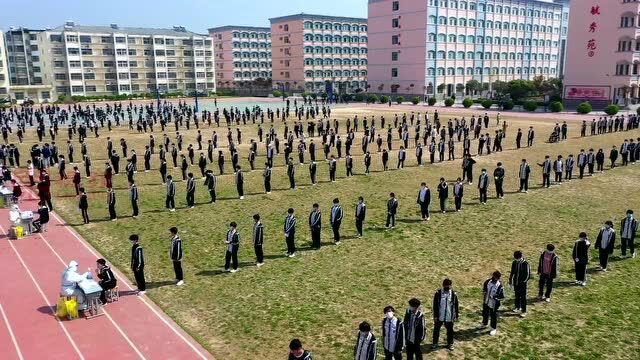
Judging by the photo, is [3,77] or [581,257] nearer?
[581,257]

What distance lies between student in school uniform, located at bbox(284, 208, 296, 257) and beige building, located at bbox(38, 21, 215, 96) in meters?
86.4

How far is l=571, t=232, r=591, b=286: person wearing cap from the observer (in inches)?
461

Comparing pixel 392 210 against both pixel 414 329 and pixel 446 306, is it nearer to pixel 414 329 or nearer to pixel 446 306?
pixel 446 306

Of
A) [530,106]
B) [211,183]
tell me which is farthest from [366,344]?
[530,106]

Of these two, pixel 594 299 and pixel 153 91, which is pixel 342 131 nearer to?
pixel 594 299

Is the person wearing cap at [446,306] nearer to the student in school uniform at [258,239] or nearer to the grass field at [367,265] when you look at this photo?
the grass field at [367,265]

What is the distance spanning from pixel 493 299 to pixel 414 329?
2.06m

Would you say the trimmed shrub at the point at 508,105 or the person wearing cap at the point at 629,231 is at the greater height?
the trimmed shrub at the point at 508,105

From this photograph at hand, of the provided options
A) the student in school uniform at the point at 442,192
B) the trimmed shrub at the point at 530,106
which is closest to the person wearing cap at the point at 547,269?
the student in school uniform at the point at 442,192

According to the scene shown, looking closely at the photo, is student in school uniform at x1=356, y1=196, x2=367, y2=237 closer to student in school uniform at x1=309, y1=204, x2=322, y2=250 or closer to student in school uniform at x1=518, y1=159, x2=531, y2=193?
student in school uniform at x1=309, y1=204, x2=322, y2=250

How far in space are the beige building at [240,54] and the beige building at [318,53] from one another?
9.96m

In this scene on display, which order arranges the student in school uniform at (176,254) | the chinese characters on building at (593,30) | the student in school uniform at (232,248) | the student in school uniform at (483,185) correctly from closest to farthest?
the student in school uniform at (176,254) < the student in school uniform at (232,248) < the student in school uniform at (483,185) < the chinese characters on building at (593,30)

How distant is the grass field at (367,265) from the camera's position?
9.78 m

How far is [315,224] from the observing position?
14492 millimetres
